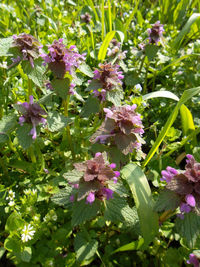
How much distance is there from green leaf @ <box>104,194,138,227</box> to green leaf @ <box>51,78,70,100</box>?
0.60 m

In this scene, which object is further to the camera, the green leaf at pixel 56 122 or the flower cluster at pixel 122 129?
the green leaf at pixel 56 122

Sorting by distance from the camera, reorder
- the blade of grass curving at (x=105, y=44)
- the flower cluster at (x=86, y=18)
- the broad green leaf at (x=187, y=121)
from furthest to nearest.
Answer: the flower cluster at (x=86, y=18), the blade of grass curving at (x=105, y=44), the broad green leaf at (x=187, y=121)

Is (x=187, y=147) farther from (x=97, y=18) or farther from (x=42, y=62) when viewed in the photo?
(x=97, y=18)

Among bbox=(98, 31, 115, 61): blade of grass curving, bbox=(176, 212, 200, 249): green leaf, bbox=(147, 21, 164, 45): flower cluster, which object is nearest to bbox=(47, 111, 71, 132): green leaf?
bbox=(176, 212, 200, 249): green leaf

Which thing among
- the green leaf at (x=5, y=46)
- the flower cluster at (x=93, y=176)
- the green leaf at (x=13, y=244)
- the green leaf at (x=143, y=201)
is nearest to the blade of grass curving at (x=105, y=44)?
the green leaf at (x=5, y=46)

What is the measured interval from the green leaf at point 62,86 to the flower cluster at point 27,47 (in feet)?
0.51

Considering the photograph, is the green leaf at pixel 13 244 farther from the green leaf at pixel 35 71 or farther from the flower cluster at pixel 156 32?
the flower cluster at pixel 156 32

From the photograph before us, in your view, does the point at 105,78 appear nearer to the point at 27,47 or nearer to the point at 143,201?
the point at 27,47

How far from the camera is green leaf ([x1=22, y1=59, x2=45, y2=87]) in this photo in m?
1.37

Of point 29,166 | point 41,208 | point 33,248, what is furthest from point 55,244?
point 29,166

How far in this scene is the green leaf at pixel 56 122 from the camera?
4.35 feet

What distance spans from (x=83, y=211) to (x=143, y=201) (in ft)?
1.10

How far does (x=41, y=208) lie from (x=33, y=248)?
24 cm

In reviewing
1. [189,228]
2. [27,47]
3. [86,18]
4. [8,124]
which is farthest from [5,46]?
[86,18]
